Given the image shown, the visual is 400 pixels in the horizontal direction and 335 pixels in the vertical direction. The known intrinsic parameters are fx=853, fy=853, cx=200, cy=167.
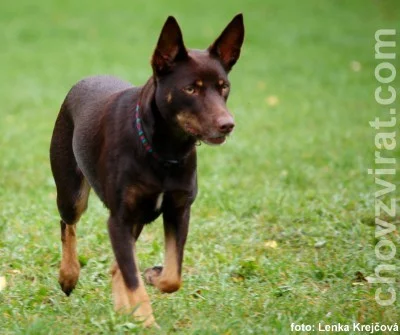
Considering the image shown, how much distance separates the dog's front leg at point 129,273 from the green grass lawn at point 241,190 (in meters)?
0.10

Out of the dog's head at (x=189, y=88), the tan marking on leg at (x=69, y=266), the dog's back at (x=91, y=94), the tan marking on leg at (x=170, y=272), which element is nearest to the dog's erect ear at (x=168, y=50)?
the dog's head at (x=189, y=88)

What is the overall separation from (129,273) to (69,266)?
980mm

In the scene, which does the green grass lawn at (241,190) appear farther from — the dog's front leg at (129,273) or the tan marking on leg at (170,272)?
the tan marking on leg at (170,272)

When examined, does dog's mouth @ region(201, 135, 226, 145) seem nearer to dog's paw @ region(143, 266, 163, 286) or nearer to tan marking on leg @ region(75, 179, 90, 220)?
dog's paw @ region(143, 266, 163, 286)

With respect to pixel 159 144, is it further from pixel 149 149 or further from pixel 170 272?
pixel 170 272

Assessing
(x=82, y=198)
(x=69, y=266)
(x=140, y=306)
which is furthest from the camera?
(x=82, y=198)

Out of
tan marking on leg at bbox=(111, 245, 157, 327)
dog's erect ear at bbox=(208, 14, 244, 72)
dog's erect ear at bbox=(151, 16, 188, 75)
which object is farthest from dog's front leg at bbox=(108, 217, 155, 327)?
dog's erect ear at bbox=(208, 14, 244, 72)

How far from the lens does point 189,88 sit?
4859 mm

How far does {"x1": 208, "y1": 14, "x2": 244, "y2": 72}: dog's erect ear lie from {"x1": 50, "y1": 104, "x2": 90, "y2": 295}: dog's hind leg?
1.36 metres

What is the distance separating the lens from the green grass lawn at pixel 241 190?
→ 217 inches

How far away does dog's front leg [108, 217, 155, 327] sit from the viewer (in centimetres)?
492

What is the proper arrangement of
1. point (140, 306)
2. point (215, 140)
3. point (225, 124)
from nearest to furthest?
point (225, 124)
point (215, 140)
point (140, 306)

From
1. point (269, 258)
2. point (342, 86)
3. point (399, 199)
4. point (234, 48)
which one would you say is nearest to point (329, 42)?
point (342, 86)

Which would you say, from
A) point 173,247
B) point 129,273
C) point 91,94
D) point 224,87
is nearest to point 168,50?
point 224,87
